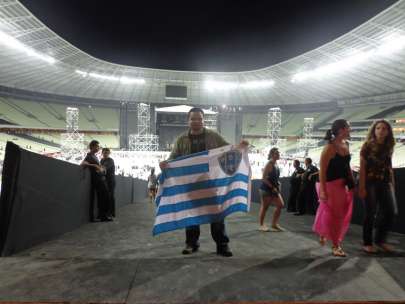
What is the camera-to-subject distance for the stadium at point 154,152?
6.41ft

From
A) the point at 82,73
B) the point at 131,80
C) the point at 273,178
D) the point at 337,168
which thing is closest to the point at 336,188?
the point at 337,168

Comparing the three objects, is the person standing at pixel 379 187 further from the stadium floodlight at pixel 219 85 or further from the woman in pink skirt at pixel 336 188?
the stadium floodlight at pixel 219 85

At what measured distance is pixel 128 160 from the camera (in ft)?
90.8

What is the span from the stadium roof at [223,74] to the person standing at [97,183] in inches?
795

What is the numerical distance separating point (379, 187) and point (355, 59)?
2768 centimetres

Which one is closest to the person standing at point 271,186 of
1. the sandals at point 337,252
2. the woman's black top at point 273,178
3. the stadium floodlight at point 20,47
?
the woman's black top at point 273,178

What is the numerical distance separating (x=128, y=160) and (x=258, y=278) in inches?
1054

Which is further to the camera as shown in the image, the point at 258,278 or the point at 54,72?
the point at 54,72

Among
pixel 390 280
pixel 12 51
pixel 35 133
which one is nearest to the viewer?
pixel 390 280

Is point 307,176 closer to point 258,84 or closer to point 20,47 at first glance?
point 20,47

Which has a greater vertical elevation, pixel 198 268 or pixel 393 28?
pixel 393 28

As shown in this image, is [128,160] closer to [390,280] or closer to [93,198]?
[93,198]

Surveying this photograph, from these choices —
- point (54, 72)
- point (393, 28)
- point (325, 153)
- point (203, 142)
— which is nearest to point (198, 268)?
point (203, 142)

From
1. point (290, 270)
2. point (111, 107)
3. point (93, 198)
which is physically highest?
point (111, 107)
